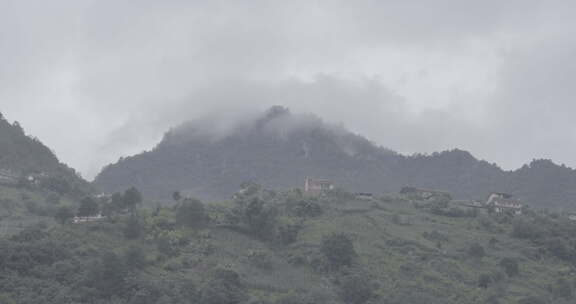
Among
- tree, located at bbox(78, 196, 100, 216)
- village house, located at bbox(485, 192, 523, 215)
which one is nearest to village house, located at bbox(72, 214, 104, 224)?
tree, located at bbox(78, 196, 100, 216)

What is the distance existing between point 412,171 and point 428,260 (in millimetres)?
39658

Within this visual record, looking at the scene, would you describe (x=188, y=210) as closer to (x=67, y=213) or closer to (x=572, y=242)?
(x=67, y=213)

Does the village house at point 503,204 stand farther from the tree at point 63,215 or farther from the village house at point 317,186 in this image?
the tree at point 63,215

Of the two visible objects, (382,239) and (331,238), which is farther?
(382,239)

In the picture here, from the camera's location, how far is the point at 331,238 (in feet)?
153

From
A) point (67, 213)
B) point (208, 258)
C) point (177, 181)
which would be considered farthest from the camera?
point (177, 181)

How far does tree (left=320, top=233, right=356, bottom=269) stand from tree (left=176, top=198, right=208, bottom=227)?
25.9ft

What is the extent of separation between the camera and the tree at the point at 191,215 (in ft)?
162

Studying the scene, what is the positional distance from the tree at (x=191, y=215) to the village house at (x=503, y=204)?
1027 inches

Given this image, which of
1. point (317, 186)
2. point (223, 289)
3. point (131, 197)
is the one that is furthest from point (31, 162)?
point (223, 289)

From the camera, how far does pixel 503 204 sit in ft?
226

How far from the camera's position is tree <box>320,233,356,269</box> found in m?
46.2

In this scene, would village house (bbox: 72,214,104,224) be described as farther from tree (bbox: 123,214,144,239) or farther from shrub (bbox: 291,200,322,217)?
shrub (bbox: 291,200,322,217)

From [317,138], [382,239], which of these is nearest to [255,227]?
[382,239]
